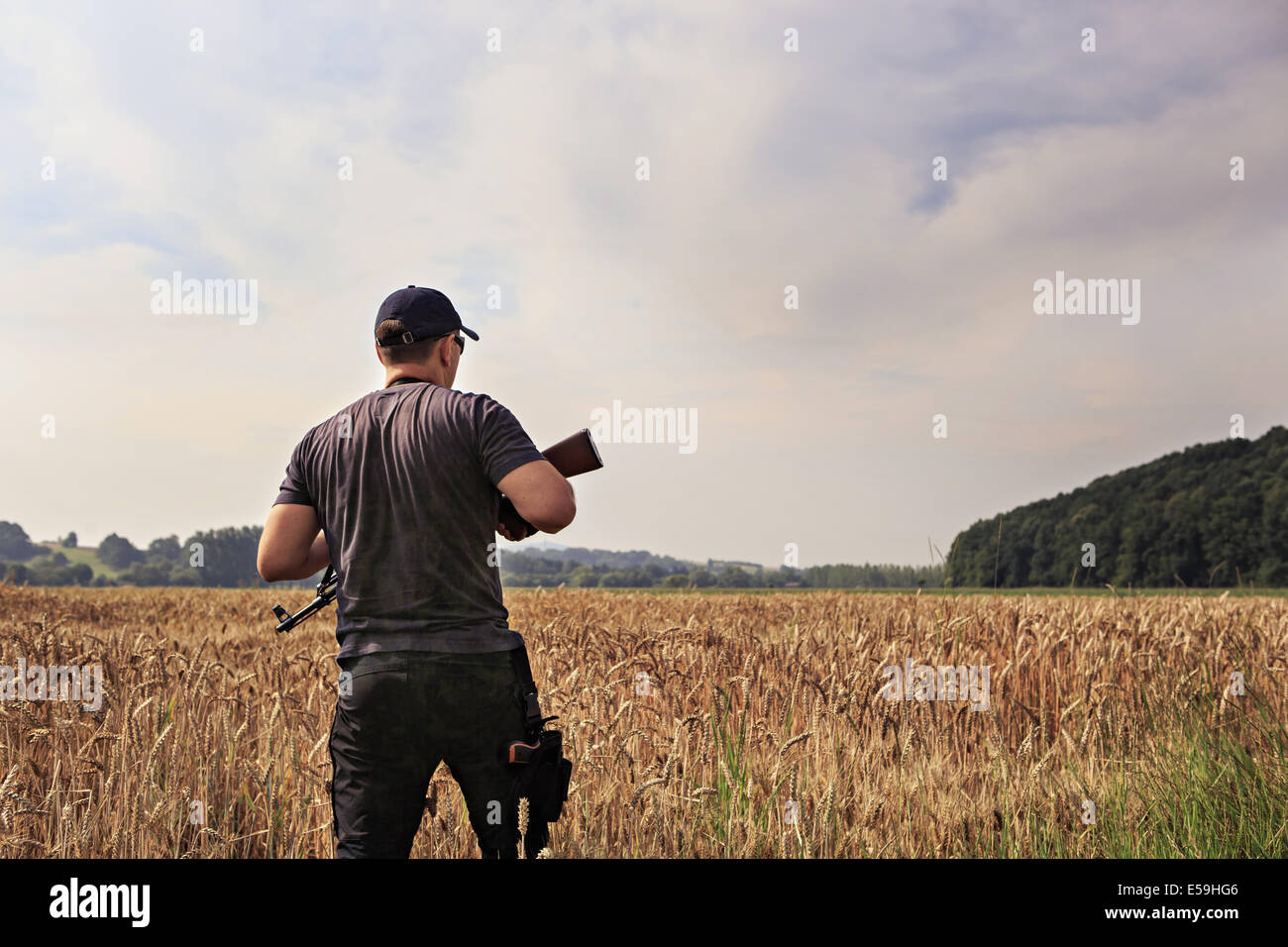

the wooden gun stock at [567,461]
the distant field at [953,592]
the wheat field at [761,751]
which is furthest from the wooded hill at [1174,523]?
the wooden gun stock at [567,461]

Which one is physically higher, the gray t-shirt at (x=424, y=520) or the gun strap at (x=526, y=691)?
the gray t-shirt at (x=424, y=520)

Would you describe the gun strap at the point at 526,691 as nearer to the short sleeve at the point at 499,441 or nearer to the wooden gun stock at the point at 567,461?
the wooden gun stock at the point at 567,461

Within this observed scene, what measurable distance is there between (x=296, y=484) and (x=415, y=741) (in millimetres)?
994

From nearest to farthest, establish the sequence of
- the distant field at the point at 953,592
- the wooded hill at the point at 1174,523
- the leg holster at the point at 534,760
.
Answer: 1. the leg holster at the point at 534,760
2. the distant field at the point at 953,592
3. the wooded hill at the point at 1174,523

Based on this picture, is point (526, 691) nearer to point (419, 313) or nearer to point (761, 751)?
point (419, 313)

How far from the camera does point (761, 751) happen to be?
5.26m

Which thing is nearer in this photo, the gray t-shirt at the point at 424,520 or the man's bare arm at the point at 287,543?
the gray t-shirt at the point at 424,520

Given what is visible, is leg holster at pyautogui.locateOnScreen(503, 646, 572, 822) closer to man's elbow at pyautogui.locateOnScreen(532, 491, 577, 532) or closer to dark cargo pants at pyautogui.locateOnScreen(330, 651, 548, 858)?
dark cargo pants at pyautogui.locateOnScreen(330, 651, 548, 858)

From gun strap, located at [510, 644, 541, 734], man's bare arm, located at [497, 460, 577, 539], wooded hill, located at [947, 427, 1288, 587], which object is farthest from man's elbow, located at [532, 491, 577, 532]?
wooded hill, located at [947, 427, 1288, 587]

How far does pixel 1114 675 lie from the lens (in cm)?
710

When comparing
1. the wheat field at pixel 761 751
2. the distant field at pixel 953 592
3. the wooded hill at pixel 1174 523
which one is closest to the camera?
the wheat field at pixel 761 751

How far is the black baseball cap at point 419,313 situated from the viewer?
9.75 feet
